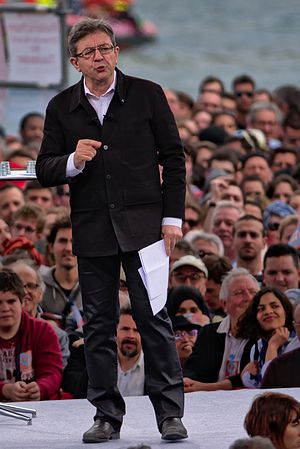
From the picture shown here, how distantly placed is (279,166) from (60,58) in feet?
8.17

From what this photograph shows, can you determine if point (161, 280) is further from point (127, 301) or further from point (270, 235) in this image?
point (270, 235)

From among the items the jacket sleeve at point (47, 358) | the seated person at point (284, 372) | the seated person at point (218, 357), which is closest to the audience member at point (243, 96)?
the seated person at point (218, 357)

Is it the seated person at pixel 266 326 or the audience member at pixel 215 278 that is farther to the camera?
the audience member at pixel 215 278

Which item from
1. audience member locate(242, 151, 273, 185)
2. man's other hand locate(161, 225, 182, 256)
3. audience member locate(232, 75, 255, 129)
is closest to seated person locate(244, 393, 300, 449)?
man's other hand locate(161, 225, 182, 256)

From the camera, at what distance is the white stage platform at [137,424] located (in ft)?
25.4

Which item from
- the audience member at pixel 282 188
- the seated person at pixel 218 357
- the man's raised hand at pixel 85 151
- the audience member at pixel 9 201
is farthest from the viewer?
the audience member at pixel 282 188

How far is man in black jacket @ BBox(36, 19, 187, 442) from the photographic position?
25.3 feet

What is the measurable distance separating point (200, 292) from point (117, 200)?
374 centimetres

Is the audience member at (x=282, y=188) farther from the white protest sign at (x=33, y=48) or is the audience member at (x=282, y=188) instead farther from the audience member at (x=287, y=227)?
the white protest sign at (x=33, y=48)

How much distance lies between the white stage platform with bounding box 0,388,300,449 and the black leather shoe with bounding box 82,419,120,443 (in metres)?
0.04

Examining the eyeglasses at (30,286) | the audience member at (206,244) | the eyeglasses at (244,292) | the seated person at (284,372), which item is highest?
the audience member at (206,244)

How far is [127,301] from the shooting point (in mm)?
10250

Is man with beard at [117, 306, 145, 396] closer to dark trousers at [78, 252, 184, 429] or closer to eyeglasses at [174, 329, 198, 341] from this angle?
eyeglasses at [174, 329, 198, 341]

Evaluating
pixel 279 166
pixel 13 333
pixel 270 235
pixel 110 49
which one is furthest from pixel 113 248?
pixel 279 166
